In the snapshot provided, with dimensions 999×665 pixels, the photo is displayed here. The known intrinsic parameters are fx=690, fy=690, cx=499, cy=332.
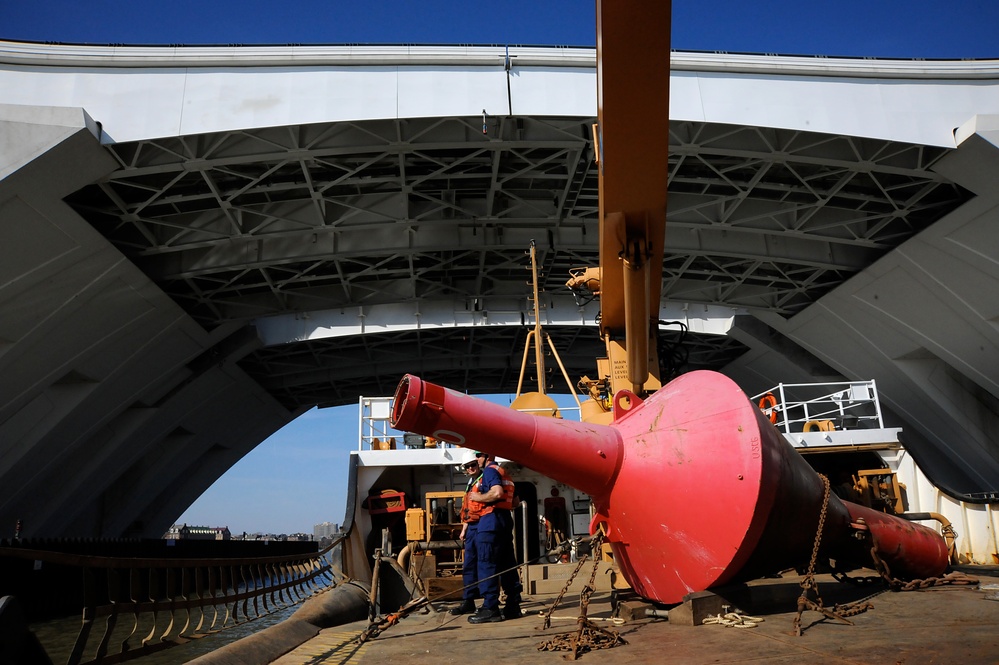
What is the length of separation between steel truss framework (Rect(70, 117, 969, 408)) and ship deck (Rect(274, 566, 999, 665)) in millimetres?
11042

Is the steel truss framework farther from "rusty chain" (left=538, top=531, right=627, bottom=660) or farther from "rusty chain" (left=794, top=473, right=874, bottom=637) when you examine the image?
"rusty chain" (left=538, top=531, right=627, bottom=660)

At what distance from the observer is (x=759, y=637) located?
439 centimetres

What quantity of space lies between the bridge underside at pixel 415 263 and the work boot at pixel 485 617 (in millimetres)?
5917

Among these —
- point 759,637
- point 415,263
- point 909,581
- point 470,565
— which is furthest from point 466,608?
point 415,263

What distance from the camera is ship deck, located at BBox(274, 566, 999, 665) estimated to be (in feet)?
12.3

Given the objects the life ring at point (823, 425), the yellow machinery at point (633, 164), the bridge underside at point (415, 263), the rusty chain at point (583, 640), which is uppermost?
the bridge underside at point (415, 263)

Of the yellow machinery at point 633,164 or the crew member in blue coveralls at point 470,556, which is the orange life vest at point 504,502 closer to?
the crew member in blue coveralls at point 470,556

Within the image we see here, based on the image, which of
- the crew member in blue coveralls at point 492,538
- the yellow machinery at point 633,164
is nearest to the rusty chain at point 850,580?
the yellow machinery at point 633,164

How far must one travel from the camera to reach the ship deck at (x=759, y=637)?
376 cm

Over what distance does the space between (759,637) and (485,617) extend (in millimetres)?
2657

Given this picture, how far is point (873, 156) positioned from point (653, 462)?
13.4 meters

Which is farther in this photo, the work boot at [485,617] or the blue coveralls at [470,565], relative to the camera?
the blue coveralls at [470,565]

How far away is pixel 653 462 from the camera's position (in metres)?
5.25

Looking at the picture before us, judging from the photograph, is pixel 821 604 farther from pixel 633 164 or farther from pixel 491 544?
pixel 633 164
